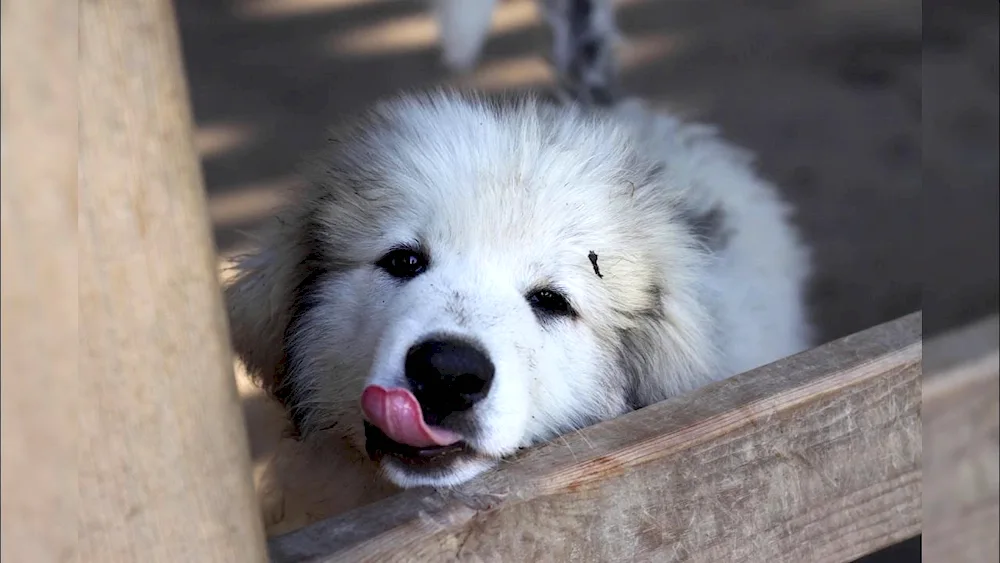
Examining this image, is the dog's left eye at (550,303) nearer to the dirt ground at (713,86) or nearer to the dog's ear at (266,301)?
the dog's ear at (266,301)

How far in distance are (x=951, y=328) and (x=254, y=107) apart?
335 centimetres

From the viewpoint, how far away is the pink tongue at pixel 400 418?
55.4 inches

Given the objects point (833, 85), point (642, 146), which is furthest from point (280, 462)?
point (833, 85)

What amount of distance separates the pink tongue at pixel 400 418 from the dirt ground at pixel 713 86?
2113 millimetres

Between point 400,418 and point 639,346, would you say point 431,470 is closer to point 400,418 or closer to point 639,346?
point 400,418

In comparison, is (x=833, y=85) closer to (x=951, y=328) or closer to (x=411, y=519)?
(x=951, y=328)

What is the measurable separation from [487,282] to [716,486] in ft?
1.79

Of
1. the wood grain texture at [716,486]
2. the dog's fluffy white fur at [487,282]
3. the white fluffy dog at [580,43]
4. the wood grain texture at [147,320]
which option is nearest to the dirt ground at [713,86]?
the white fluffy dog at [580,43]

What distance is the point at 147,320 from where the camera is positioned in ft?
2.78

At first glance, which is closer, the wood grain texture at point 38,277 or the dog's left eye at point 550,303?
the wood grain texture at point 38,277

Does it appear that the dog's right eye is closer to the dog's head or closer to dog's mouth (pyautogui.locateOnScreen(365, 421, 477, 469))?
the dog's head

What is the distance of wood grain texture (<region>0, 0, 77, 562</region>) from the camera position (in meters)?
0.75

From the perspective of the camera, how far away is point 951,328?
1.32 m

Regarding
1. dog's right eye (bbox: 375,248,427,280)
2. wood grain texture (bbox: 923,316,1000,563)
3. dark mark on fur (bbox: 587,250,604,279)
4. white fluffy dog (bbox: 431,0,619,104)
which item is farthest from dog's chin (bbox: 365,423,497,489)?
white fluffy dog (bbox: 431,0,619,104)
